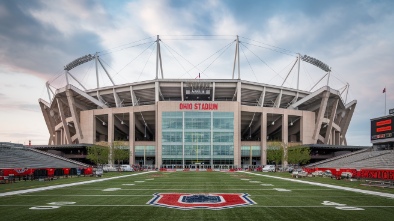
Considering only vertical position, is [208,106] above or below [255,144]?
above

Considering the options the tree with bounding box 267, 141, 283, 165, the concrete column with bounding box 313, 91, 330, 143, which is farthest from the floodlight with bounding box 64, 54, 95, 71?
the concrete column with bounding box 313, 91, 330, 143

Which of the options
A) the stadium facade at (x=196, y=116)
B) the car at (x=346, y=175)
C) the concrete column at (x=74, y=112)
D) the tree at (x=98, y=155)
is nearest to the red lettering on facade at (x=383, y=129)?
the car at (x=346, y=175)

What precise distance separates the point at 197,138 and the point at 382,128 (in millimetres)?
51639

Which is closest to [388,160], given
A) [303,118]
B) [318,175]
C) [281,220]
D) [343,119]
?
[318,175]

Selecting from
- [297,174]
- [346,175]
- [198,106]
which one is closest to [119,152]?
[198,106]

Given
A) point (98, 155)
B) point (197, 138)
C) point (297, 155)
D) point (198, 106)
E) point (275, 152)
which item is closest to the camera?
point (297, 155)

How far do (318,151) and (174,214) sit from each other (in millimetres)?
104457

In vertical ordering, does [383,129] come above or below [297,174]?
above

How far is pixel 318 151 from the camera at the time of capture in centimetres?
11300

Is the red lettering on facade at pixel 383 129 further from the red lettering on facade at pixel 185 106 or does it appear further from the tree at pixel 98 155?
the tree at pixel 98 155

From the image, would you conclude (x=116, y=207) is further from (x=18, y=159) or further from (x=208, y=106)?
(x=208, y=106)

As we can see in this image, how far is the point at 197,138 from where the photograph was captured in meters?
107

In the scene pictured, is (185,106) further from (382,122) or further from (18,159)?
(382,122)

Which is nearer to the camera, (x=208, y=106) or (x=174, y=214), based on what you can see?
(x=174, y=214)
